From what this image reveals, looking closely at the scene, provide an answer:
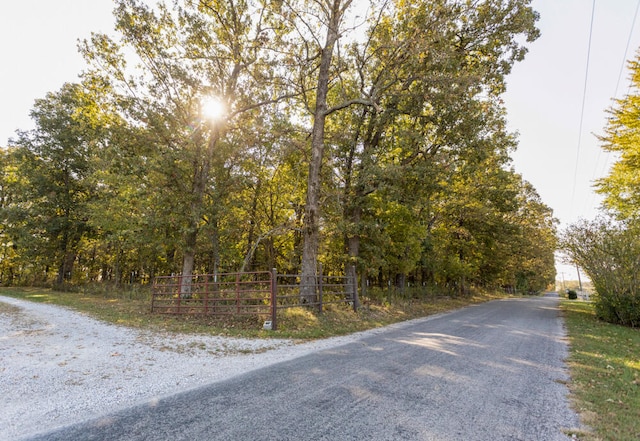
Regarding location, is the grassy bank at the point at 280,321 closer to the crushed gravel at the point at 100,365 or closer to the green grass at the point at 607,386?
the crushed gravel at the point at 100,365

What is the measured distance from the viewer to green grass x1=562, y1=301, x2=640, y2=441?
3.03m

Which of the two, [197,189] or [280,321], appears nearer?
[280,321]

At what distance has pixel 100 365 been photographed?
4895mm

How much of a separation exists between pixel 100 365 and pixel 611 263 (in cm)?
1615

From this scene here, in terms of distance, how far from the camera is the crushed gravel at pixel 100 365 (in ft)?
10.7

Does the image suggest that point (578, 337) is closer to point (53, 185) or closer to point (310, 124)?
point (310, 124)

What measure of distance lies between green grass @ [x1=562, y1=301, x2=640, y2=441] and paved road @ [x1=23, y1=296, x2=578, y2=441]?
0.67ft

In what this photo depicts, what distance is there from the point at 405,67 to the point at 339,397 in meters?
12.5

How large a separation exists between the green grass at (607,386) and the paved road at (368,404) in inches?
8.0

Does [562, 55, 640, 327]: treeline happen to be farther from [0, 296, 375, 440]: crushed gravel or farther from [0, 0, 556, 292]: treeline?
[0, 296, 375, 440]: crushed gravel

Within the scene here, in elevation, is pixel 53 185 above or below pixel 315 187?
above

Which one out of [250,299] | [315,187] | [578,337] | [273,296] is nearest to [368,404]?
[273,296]

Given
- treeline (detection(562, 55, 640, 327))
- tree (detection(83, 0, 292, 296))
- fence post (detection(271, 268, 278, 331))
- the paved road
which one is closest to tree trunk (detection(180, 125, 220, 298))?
tree (detection(83, 0, 292, 296))

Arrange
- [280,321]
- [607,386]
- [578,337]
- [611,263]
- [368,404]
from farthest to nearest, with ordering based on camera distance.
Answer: [611,263] < [280,321] < [578,337] < [607,386] < [368,404]
